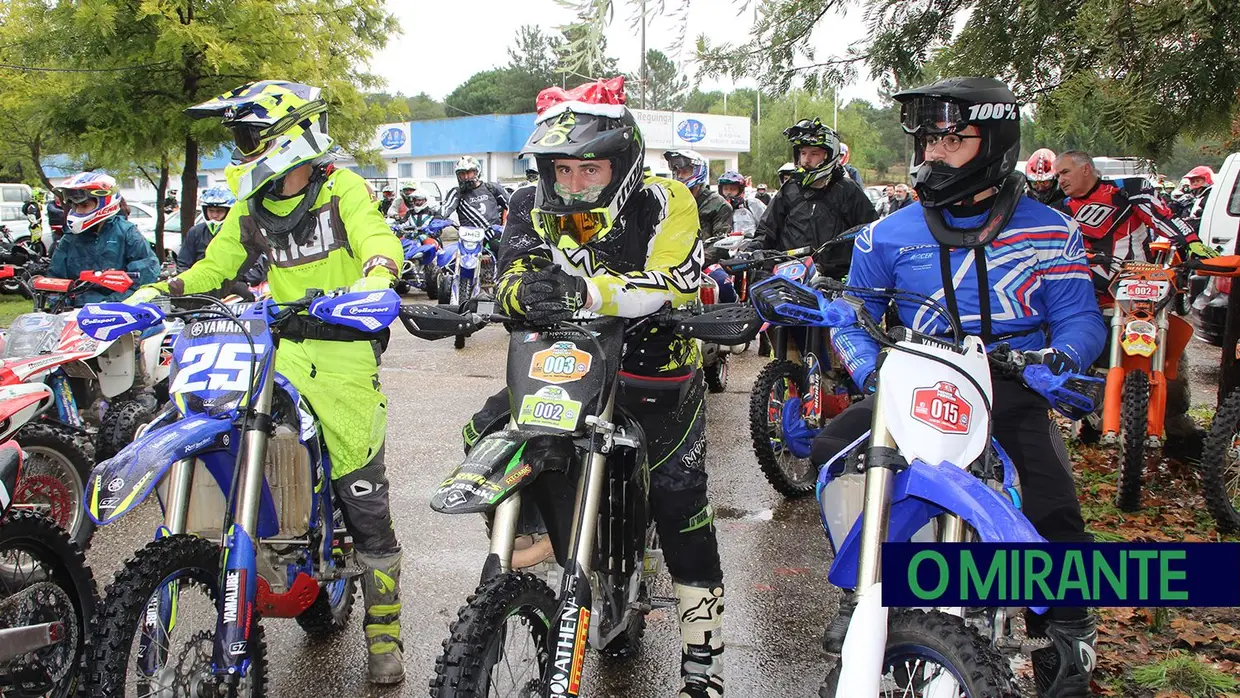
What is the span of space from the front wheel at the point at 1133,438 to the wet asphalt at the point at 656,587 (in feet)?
5.82

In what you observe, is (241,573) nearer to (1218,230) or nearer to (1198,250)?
(1198,250)

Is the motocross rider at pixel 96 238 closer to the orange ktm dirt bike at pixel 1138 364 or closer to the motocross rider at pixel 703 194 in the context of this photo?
the motocross rider at pixel 703 194

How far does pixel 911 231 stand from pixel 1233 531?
350cm

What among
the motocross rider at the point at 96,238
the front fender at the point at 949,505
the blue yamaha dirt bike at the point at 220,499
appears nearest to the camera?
the front fender at the point at 949,505

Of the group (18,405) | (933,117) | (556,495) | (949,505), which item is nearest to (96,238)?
(18,405)

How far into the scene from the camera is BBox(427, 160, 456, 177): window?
56156 millimetres

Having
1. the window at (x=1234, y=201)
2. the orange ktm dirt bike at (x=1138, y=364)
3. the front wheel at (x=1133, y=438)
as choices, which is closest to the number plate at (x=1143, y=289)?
the orange ktm dirt bike at (x=1138, y=364)

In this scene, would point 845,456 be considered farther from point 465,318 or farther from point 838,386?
point 838,386

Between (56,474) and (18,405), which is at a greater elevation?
(18,405)

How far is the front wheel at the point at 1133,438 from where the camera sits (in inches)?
235

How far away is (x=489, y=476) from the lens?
2.80 metres

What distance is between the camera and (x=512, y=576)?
277 cm

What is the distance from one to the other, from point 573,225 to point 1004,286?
4.51ft

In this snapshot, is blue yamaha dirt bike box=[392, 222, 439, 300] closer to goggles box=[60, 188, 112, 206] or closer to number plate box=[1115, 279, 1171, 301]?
goggles box=[60, 188, 112, 206]
